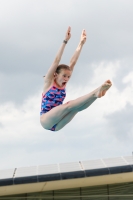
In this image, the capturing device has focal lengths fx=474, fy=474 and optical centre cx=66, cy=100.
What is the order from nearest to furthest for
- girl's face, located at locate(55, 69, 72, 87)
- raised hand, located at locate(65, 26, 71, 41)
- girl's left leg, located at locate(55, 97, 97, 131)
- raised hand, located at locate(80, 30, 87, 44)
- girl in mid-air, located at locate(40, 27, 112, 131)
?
1. girl in mid-air, located at locate(40, 27, 112, 131)
2. girl's left leg, located at locate(55, 97, 97, 131)
3. girl's face, located at locate(55, 69, 72, 87)
4. raised hand, located at locate(65, 26, 71, 41)
5. raised hand, located at locate(80, 30, 87, 44)

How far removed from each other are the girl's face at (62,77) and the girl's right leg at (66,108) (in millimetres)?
770

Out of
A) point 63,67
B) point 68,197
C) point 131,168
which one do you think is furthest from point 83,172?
point 63,67

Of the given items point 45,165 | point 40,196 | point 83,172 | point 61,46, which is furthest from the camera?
point 40,196

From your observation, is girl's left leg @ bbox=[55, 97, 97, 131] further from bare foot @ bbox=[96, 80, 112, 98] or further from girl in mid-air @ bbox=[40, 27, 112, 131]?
bare foot @ bbox=[96, 80, 112, 98]

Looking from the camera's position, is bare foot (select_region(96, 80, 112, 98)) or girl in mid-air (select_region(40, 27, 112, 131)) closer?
bare foot (select_region(96, 80, 112, 98))

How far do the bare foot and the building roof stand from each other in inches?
178

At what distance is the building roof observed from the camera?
518 inches

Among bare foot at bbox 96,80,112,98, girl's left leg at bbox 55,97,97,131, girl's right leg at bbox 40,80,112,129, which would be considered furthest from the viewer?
girl's left leg at bbox 55,97,97,131

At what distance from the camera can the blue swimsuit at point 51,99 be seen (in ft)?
36.5

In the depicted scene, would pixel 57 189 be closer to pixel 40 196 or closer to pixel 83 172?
pixel 40 196

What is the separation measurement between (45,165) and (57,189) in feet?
3.93

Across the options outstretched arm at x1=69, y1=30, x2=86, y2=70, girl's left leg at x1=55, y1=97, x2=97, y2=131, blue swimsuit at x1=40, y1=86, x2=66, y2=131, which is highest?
outstretched arm at x1=69, y1=30, x2=86, y2=70

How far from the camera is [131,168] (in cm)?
1343

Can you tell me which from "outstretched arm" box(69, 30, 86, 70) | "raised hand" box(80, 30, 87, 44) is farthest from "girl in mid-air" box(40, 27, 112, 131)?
"raised hand" box(80, 30, 87, 44)
